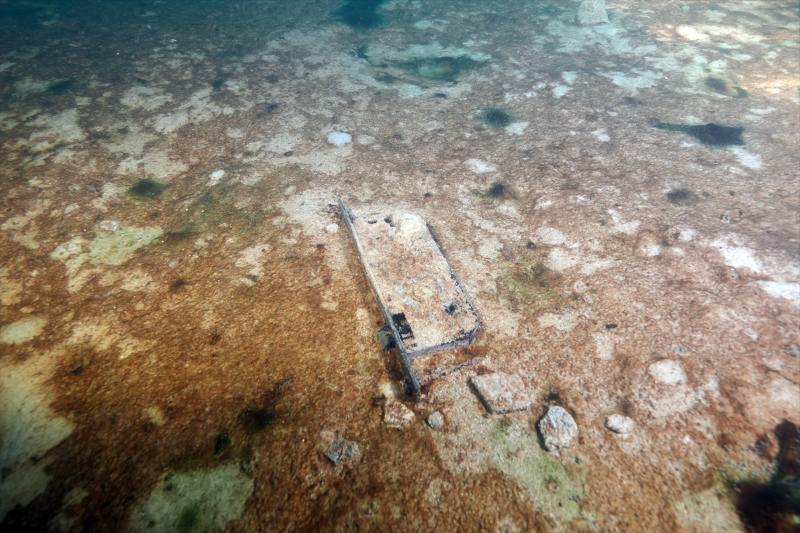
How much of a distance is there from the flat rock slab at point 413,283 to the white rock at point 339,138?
3.71 feet

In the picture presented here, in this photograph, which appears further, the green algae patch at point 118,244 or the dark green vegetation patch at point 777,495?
the green algae patch at point 118,244

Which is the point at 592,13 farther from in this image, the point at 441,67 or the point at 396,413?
the point at 396,413

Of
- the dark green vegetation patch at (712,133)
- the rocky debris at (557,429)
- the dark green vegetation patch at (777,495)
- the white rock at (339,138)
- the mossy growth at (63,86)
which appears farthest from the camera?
the mossy growth at (63,86)

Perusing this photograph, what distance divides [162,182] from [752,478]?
4.19 metres

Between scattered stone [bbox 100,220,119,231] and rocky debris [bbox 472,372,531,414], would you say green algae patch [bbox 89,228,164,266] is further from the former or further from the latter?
rocky debris [bbox 472,372,531,414]

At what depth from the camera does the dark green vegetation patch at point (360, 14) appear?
207 inches

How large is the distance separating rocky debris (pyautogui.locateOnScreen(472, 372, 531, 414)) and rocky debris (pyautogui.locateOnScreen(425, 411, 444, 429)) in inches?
9.6

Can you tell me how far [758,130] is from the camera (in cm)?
329

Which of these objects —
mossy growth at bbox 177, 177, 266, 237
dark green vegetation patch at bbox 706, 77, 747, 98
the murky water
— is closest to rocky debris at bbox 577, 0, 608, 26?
the murky water

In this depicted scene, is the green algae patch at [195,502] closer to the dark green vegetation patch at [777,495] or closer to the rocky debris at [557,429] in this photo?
the rocky debris at [557,429]

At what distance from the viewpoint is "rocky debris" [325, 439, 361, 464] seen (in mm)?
1553

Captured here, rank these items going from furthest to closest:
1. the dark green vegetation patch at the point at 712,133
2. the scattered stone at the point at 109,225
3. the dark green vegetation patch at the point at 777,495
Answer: the dark green vegetation patch at the point at 712,133 < the scattered stone at the point at 109,225 < the dark green vegetation patch at the point at 777,495

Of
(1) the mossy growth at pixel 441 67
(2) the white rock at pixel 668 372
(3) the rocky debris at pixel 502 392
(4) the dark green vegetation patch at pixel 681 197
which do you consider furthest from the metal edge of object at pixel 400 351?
(1) the mossy growth at pixel 441 67

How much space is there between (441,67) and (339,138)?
2.00 m
